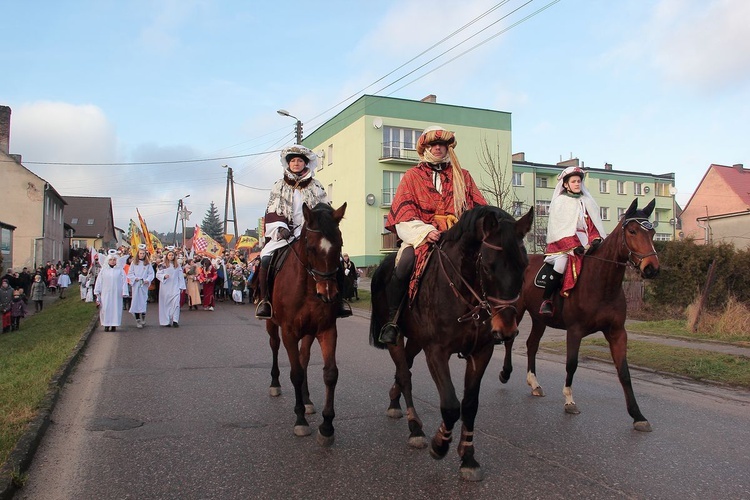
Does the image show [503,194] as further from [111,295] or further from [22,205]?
[22,205]

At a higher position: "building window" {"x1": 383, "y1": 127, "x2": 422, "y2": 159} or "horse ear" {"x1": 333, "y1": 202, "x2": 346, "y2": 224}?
"building window" {"x1": 383, "y1": 127, "x2": 422, "y2": 159}

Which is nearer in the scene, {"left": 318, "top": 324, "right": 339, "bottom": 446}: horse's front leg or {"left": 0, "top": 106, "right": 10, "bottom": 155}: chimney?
{"left": 318, "top": 324, "right": 339, "bottom": 446}: horse's front leg

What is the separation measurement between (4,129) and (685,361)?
159ft

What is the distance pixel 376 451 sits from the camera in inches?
200

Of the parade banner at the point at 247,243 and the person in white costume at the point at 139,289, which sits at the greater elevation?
the parade banner at the point at 247,243

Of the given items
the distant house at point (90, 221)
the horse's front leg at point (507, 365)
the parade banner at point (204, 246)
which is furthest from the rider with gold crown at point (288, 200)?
the distant house at point (90, 221)

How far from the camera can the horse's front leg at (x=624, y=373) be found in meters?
5.73

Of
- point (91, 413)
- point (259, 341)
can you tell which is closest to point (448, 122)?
point (259, 341)

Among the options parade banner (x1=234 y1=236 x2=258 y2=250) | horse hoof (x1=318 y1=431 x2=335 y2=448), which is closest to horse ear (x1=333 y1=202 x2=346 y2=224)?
horse hoof (x1=318 y1=431 x2=335 y2=448)

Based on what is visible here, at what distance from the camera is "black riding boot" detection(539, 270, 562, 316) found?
722 cm

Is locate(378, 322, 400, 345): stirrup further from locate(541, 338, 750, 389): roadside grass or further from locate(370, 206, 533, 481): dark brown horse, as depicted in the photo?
locate(541, 338, 750, 389): roadside grass

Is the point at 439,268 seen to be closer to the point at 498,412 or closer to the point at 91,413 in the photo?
the point at 498,412

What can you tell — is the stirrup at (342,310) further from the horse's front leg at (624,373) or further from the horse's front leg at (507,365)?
the horse's front leg at (624,373)

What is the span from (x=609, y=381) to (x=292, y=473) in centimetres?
548
